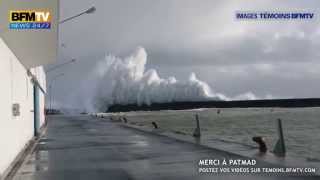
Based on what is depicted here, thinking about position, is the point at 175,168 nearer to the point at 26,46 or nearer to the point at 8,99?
the point at 8,99

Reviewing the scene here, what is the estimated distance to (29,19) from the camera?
51.6ft

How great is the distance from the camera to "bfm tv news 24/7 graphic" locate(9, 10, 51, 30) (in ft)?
49.1

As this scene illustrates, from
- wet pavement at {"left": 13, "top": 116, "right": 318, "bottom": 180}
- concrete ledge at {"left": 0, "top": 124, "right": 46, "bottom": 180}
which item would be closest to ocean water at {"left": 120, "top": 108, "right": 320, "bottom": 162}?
wet pavement at {"left": 13, "top": 116, "right": 318, "bottom": 180}

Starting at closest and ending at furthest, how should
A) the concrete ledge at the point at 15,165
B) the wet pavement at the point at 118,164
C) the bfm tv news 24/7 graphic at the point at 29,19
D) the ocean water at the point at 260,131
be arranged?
the bfm tv news 24/7 graphic at the point at 29,19, the wet pavement at the point at 118,164, the concrete ledge at the point at 15,165, the ocean water at the point at 260,131

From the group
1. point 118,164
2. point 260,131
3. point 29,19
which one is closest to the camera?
point 29,19

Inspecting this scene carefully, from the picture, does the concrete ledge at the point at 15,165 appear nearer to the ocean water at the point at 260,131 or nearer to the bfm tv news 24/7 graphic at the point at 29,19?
the bfm tv news 24/7 graphic at the point at 29,19

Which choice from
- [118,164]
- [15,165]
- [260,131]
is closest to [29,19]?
[118,164]

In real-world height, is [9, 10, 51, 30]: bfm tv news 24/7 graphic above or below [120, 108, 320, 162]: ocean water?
above

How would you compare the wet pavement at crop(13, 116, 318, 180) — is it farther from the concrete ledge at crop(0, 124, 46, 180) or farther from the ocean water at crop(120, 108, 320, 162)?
the ocean water at crop(120, 108, 320, 162)

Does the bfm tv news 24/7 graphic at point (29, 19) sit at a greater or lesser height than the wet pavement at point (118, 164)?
greater

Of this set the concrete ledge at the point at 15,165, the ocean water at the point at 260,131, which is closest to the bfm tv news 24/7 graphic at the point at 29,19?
the concrete ledge at the point at 15,165

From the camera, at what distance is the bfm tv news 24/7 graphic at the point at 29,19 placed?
589 inches

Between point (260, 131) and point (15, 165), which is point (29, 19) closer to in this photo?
point (15, 165)

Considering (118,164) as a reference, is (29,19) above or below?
above
